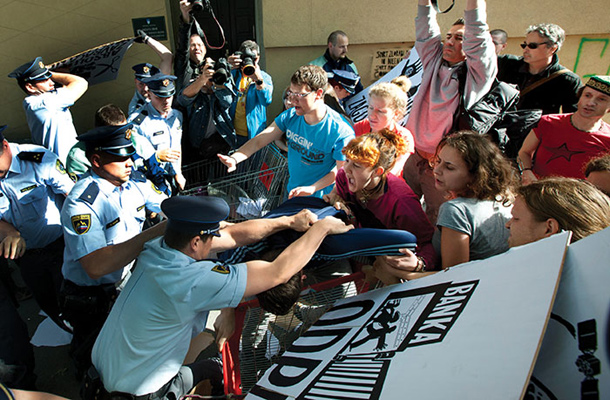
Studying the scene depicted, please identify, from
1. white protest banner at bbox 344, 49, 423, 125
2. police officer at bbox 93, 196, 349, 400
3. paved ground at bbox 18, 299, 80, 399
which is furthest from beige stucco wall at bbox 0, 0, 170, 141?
police officer at bbox 93, 196, 349, 400

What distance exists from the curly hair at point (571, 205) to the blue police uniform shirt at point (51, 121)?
12.8 ft

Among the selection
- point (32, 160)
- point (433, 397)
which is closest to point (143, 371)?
point (433, 397)

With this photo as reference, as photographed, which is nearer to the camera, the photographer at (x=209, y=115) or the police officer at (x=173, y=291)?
the police officer at (x=173, y=291)

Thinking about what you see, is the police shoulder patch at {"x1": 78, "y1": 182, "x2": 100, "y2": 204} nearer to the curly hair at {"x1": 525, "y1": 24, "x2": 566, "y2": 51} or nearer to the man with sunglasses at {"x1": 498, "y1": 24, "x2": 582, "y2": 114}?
the man with sunglasses at {"x1": 498, "y1": 24, "x2": 582, "y2": 114}

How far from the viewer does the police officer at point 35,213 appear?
274 centimetres

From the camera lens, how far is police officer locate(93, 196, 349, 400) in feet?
5.86

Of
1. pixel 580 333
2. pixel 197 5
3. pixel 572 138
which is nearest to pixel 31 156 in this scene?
pixel 197 5

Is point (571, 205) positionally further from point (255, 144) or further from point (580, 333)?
point (255, 144)

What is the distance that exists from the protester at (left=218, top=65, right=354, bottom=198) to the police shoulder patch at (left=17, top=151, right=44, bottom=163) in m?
1.33

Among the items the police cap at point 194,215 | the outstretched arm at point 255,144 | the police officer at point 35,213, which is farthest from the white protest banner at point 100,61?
the police cap at point 194,215

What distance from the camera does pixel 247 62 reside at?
4203 mm

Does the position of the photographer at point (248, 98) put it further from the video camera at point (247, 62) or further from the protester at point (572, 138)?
the protester at point (572, 138)

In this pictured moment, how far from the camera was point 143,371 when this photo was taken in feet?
6.17

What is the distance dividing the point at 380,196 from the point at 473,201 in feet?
1.77
